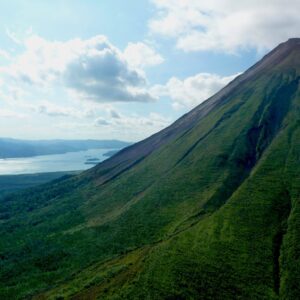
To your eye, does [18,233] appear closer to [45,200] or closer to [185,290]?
[45,200]

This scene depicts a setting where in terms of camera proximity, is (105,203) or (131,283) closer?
(131,283)

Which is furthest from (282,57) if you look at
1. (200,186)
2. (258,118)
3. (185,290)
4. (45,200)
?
(185,290)

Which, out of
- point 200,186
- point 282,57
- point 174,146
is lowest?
point 200,186

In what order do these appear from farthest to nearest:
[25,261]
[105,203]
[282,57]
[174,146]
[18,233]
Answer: [282,57] < [174,146] < [105,203] < [18,233] < [25,261]

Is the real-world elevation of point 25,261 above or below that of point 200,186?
below

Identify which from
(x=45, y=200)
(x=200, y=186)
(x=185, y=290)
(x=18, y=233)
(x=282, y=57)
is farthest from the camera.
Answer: (x=282, y=57)

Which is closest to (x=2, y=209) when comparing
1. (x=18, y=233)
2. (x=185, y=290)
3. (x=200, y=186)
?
(x=18, y=233)
